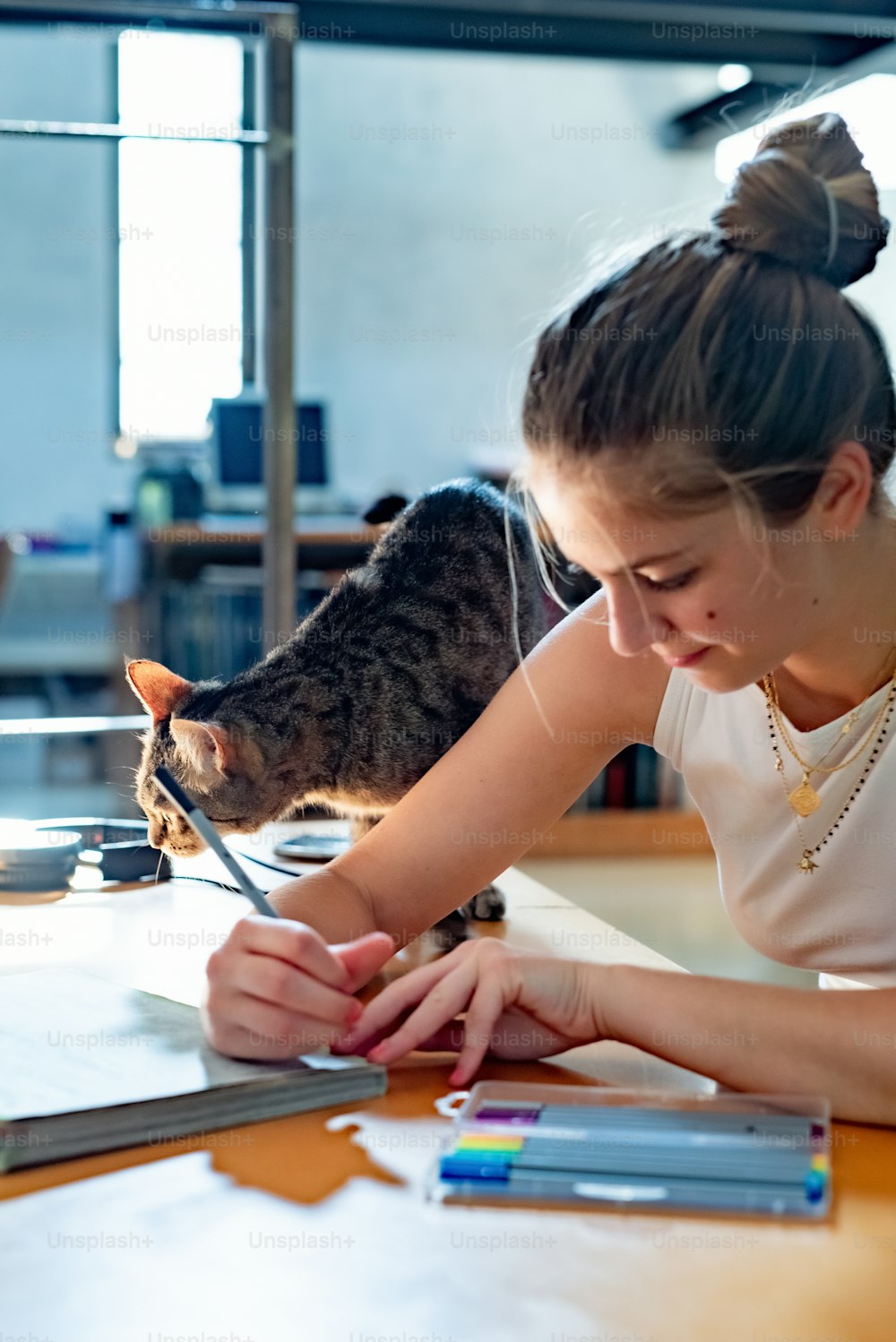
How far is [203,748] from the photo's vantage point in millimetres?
1416

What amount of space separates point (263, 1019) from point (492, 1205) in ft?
0.64

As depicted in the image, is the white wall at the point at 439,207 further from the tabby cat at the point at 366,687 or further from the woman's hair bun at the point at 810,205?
the woman's hair bun at the point at 810,205

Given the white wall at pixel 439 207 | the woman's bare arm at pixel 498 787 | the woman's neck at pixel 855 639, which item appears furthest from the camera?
the white wall at pixel 439 207

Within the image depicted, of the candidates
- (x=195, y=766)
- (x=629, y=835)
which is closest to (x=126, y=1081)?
(x=195, y=766)

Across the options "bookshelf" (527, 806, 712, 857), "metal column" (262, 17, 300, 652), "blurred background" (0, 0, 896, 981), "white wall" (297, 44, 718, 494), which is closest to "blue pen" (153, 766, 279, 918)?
"metal column" (262, 17, 300, 652)

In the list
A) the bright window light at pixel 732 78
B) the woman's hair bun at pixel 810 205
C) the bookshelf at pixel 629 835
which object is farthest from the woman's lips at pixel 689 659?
the bright window light at pixel 732 78

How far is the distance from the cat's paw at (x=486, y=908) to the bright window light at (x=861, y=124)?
0.67m

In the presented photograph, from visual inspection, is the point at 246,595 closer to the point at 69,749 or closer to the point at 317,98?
the point at 69,749

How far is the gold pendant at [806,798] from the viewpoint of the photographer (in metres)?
0.96

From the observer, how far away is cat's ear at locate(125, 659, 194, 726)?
1.44m

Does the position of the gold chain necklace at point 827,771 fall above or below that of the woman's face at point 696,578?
below

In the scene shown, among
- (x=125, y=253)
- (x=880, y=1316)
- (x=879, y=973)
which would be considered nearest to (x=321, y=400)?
(x=125, y=253)

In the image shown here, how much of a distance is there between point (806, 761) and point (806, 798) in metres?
0.03

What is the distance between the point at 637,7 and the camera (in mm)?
2947
